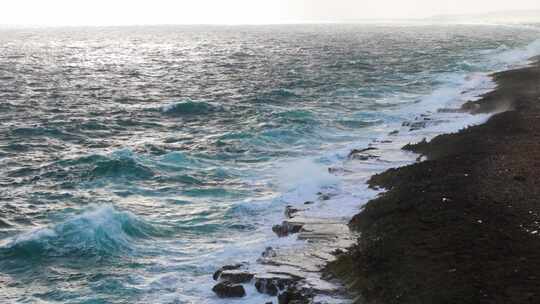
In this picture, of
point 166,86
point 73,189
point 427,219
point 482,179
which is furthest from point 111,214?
point 166,86

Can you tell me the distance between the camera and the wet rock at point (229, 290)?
12453mm

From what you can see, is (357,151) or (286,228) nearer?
(286,228)

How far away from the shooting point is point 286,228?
16.1 m

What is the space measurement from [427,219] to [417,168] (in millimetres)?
5296

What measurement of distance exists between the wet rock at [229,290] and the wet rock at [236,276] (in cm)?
19

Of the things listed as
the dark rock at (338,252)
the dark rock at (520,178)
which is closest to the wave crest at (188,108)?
the dark rock at (520,178)

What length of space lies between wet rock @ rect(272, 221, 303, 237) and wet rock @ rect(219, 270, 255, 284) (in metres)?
2.97

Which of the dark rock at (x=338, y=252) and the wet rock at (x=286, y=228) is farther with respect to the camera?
the wet rock at (x=286, y=228)

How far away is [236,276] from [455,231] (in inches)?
201

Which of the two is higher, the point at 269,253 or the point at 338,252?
the point at 338,252

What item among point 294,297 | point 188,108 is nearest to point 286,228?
point 294,297

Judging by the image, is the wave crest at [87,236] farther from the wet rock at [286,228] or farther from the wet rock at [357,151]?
the wet rock at [357,151]

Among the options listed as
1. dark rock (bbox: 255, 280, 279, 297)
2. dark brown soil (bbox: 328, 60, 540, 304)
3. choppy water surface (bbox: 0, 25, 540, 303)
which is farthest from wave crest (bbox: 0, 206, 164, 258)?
dark brown soil (bbox: 328, 60, 540, 304)

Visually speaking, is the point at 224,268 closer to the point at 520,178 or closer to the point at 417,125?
the point at 520,178
